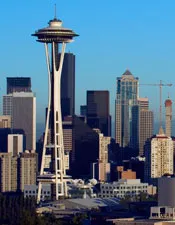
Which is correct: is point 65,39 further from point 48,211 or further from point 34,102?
point 34,102

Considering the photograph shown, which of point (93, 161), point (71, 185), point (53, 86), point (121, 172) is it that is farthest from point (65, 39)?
point (93, 161)

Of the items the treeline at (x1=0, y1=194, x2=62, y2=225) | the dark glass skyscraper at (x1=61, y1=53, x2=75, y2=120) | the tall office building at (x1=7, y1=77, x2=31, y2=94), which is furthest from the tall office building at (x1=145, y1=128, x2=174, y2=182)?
the tall office building at (x1=7, y1=77, x2=31, y2=94)

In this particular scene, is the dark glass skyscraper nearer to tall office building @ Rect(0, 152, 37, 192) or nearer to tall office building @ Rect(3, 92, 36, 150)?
tall office building @ Rect(3, 92, 36, 150)

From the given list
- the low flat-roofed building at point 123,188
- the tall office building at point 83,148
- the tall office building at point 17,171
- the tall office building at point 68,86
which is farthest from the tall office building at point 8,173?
the tall office building at point 68,86

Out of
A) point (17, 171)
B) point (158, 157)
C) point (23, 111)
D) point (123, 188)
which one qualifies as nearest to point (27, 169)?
point (17, 171)

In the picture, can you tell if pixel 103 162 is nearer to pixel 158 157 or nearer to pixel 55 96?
pixel 158 157

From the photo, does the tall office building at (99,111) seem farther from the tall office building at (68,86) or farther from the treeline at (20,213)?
the treeline at (20,213)
